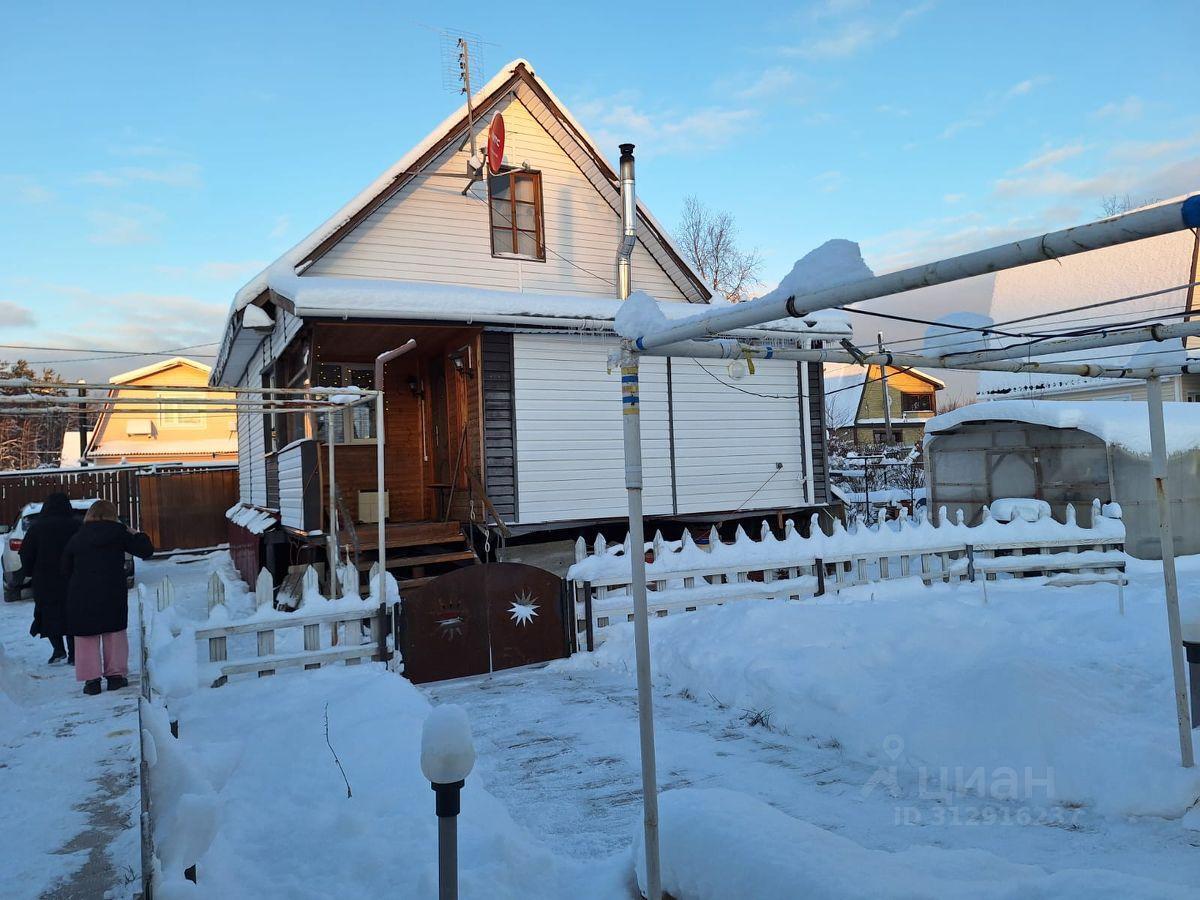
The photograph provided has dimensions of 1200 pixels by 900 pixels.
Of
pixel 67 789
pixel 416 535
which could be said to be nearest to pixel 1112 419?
pixel 416 535

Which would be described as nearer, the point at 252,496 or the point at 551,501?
the point at 551,501

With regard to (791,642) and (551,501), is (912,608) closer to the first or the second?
(791,642)

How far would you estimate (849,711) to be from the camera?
558 cm

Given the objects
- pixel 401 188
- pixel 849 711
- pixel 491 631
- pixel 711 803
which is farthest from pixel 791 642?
pixel 401 188

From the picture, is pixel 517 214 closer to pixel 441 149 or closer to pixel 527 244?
pixel 527 244

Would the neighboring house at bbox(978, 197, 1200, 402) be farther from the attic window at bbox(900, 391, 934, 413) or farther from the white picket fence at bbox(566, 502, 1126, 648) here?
the attic window at bbox(900, 391, 934, 413)

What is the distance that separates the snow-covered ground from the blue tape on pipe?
212cm

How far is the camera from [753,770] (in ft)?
16.6

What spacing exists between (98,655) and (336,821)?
435 cm

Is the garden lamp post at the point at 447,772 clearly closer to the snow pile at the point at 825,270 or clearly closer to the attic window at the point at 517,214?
the snow pile at the point at 825,270

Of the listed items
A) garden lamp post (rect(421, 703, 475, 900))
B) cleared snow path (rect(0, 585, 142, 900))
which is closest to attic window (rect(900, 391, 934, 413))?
cleared snow path (rect(0, 585, 142, 900))

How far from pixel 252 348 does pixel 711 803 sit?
→ 14577 mm

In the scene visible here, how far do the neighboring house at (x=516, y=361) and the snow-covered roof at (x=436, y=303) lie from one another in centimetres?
3

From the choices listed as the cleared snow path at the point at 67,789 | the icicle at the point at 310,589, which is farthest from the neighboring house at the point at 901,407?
the cleared snow path at the point at 67,789
